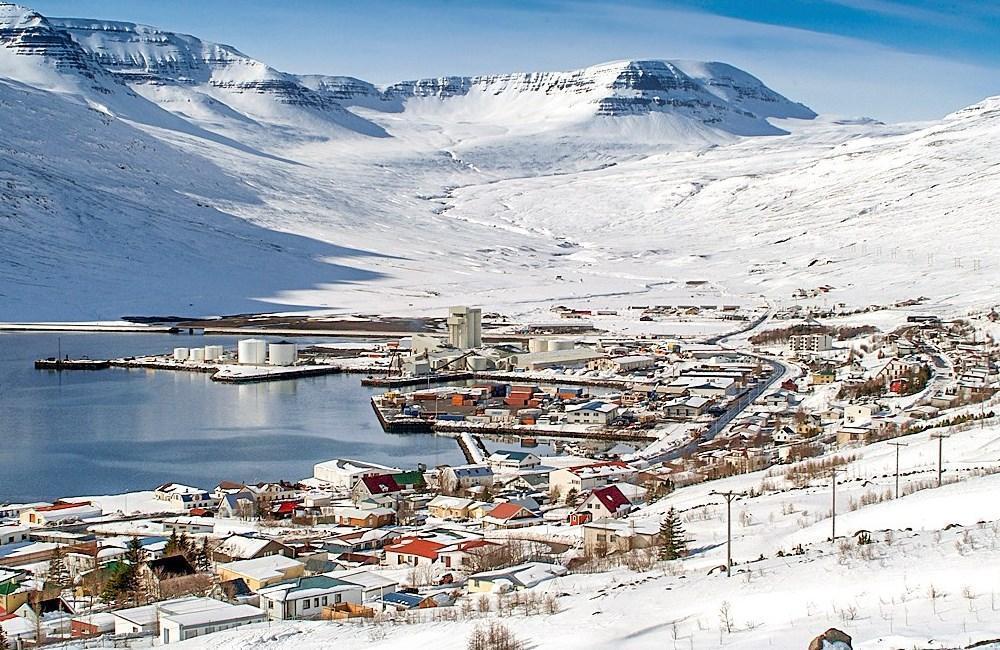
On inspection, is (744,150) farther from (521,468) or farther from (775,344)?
(521,468)

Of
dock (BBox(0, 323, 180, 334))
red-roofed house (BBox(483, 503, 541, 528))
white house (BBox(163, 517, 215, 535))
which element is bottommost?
white house (BBox(163, 517, 215, 535))

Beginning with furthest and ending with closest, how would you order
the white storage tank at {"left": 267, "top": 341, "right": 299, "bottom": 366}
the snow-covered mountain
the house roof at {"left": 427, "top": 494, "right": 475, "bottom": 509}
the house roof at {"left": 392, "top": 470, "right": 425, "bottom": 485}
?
the snow-covered mountain → the white storage tank at {"left": 267, "top": 341, "right": 299, "bottom": 366} → the house roof at {"left": 392, "top": 470, "right": 425, "bottom": 485} → the house roof at {"left": 427, "top": 494, "right": 475, "bottom": 509}

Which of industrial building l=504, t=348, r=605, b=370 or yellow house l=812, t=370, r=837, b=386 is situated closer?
yellow house l=812, t=370, r=837, b=386

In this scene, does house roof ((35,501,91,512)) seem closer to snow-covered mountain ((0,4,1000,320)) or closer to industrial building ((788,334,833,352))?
industrial building ((788,334,833,352))

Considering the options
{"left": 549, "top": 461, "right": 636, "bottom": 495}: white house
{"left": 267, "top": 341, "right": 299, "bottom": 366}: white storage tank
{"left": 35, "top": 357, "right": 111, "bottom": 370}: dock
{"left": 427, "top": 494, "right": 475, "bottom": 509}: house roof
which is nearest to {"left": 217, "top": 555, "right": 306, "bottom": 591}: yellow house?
{"left": 427, "top": 494, "right": 475, "bottom": 509}: house roof

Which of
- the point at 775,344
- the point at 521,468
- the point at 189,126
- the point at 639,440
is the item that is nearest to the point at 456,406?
the point at 639,440

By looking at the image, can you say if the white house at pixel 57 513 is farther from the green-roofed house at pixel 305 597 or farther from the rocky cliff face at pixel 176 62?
the rocky cliff face at pixel 176 62

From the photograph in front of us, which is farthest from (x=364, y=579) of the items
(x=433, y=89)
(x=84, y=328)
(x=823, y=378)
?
(x=433, y=89)
